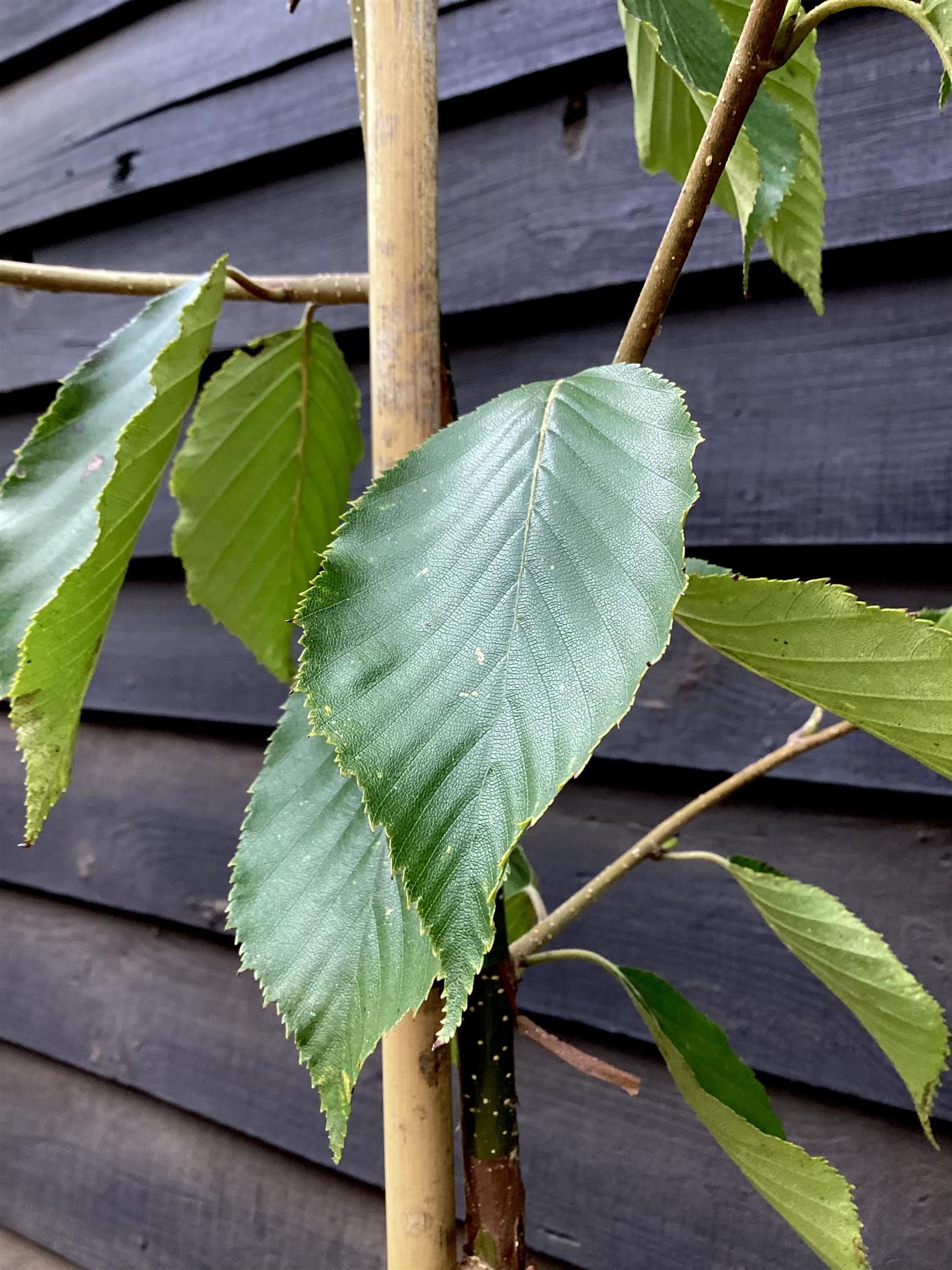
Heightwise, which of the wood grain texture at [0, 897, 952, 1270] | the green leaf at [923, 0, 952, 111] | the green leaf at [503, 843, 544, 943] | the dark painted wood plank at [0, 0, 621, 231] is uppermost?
the dark painted wood plank at [0, 0, 621, 231]

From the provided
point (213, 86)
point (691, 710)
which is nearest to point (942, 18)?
point (691, 710)

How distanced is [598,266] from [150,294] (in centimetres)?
42

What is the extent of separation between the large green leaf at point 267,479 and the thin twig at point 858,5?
23cm

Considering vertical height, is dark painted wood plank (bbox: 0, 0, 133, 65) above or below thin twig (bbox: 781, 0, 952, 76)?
above

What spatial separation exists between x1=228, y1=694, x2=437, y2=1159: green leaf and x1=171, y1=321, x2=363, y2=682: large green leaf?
15cm

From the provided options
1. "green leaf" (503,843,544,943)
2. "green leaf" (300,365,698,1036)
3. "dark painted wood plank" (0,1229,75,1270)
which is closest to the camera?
"green leaf" (300,365,698,1036)

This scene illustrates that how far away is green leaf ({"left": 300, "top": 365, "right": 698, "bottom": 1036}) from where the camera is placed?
0.18 meters

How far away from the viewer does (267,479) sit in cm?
43

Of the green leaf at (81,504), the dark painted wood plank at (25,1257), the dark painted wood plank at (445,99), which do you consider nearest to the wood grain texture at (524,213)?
the dark painted wood plank at (445,99)

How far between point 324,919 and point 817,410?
0.48 meters

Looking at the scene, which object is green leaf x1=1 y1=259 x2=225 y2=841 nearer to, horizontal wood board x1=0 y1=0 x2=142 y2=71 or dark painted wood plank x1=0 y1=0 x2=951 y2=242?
dark painted wood plank x1=0 y1=0 x2=951 y2=242

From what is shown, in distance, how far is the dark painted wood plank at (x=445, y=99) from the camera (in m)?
0.55

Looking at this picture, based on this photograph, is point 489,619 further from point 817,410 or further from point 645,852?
point 817,410

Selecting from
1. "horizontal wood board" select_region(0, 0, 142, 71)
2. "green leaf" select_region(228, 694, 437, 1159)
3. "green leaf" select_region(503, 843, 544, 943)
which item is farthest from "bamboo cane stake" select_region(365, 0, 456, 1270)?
"horizontal wood board" select_region(0, 0, 142, 71)
